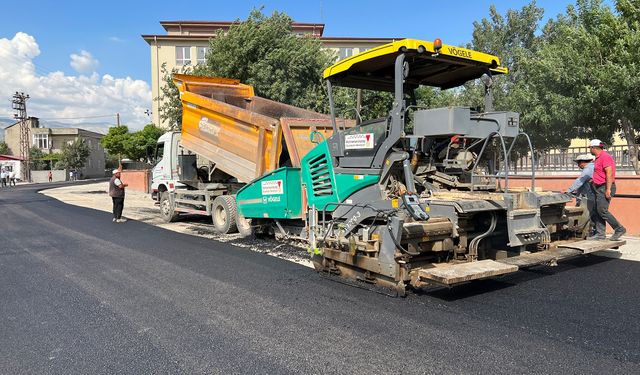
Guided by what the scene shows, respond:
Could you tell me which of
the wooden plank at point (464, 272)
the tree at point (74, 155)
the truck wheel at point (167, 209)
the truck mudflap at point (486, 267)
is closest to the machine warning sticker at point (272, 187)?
the truck mudflap at point (486, 267)

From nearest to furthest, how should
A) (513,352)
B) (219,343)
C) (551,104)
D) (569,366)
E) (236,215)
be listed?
(569,366) < (513,352) < (219,343) < (236,215) < (551,104)

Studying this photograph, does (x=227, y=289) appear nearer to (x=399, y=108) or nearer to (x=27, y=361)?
(x=27, y=361)

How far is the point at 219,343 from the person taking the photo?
3.73 metres

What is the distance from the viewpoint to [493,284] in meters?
5.30

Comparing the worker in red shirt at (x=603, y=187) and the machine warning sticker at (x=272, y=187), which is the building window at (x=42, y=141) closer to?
the machine warning sticker at (x=272, y=187)

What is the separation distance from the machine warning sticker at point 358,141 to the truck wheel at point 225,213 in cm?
439

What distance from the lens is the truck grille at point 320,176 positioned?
643 centimetres

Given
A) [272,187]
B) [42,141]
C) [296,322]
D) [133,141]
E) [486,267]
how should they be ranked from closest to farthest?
1. [296,322]
2. [486,267]
3. [272,187]
4. [133,141]
5. [42,141]

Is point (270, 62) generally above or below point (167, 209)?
above

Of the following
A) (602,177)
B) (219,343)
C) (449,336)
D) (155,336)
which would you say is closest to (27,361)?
(155,336)

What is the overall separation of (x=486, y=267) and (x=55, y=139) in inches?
3003

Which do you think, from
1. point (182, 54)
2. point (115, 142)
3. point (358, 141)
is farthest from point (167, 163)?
point (182, 54)

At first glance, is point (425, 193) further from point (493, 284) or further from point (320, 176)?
point (320, 176)

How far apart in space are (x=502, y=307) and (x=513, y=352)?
108cm
